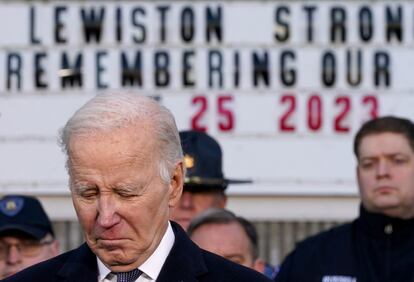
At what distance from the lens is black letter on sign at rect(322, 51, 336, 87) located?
8.12 m

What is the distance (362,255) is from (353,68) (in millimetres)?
2627

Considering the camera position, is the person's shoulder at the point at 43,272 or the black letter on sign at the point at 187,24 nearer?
the person's shoulder at the point at 43,272

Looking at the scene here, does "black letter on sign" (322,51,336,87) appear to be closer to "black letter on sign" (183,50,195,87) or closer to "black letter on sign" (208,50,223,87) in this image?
"black letter on sign" (208,50,223,87)

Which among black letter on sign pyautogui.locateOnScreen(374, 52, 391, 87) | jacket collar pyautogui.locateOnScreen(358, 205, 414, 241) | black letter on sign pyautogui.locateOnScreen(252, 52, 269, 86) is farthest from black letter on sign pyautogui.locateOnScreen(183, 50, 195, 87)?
jacket collar pyautogui.locateOnScreen(358, 205, 414, 241)

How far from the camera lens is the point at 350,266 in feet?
18.6

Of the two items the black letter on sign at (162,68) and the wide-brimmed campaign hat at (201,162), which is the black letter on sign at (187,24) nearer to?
the black letter on sign at (162,68)

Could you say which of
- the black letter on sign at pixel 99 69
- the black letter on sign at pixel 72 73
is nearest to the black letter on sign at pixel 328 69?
the black letter on sign at pixel 99 69

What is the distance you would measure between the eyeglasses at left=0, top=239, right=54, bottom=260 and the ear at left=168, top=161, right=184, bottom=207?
9.57 feet

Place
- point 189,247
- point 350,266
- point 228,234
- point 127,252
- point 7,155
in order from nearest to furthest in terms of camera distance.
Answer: point 127,252
point 189,247
point 228,234
point 350,266
point 7,155

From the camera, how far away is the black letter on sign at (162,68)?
8.10 meters

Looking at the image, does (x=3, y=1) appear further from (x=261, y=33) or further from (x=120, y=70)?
(x=261, y=33)

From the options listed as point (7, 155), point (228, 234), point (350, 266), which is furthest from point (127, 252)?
point (7, 155)

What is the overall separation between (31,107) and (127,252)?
5171 millimetres

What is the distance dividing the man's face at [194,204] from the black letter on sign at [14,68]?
8.43 ft
